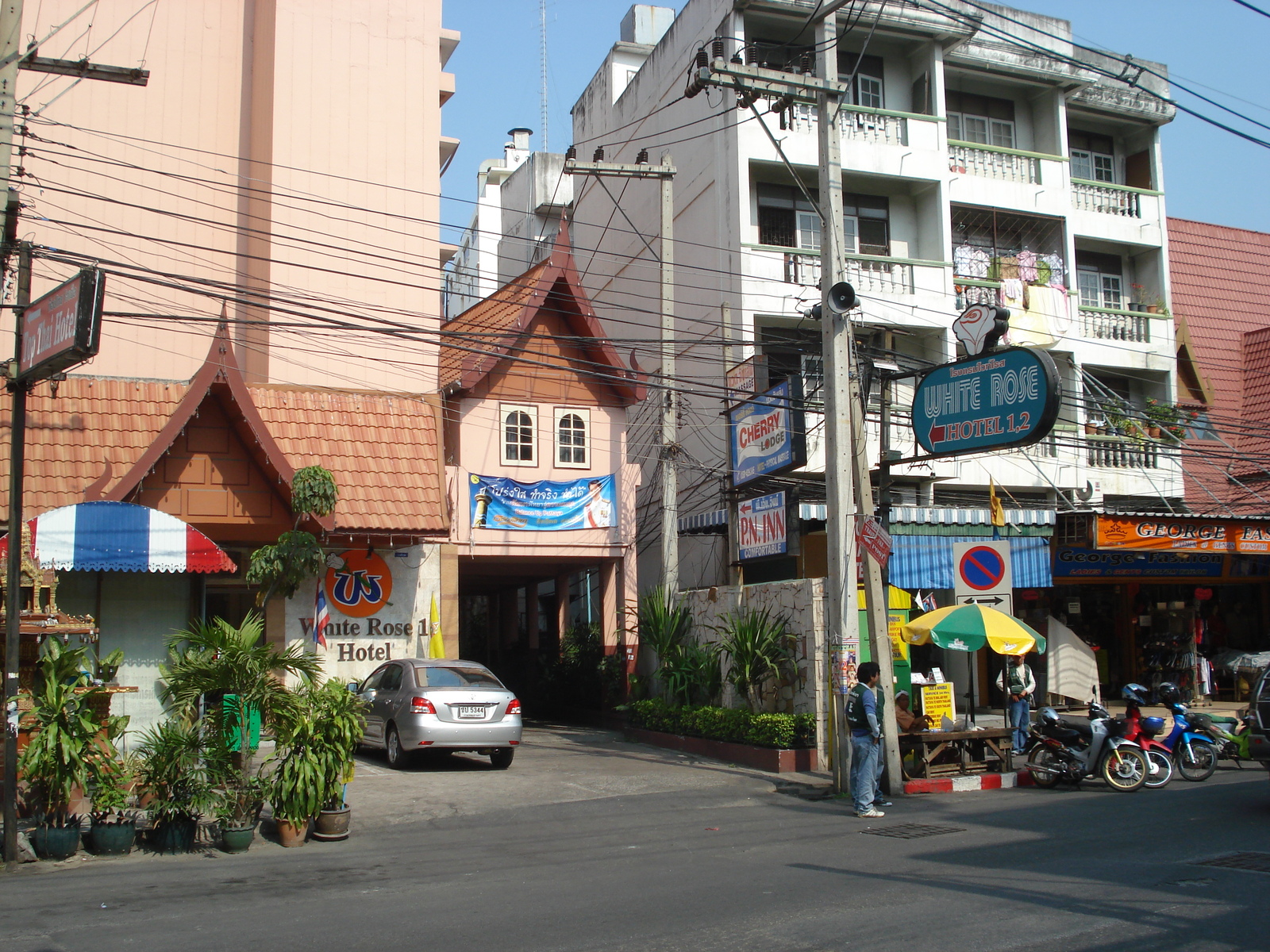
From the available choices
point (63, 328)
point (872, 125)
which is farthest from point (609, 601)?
point (63, 328)

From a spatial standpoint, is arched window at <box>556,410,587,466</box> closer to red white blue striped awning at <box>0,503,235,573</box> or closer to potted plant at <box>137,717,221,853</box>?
red white blue striped awning at <box>0,503,235,573</box>

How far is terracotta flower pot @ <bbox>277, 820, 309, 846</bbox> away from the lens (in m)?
10.8

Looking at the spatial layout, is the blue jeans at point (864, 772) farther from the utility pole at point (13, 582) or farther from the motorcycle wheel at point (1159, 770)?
the utility pole at point (13, 582)

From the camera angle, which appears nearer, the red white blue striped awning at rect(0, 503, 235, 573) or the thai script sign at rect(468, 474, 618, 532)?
the red white blue striped awning at rect(0, 503, 235, 573)

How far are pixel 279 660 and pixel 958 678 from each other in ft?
53.0

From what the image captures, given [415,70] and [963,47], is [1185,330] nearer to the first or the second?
[963,47]

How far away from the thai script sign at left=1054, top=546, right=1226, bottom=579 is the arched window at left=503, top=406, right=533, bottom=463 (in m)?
10.7

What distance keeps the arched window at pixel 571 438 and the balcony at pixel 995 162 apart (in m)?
10.3

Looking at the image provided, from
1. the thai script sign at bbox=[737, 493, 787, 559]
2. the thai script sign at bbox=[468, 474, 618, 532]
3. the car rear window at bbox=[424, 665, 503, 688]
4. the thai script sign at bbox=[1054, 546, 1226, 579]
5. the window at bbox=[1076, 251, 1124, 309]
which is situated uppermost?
the window at bbox=[1076, 251, 1124, 309]

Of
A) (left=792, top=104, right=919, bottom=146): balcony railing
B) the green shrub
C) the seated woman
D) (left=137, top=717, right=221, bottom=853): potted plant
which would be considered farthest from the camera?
(left=792, top=104, right=919, bottom=146): balcony railing

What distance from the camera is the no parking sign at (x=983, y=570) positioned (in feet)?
49.1

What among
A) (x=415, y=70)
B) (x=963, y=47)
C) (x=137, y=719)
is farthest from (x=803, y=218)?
(x=137, y=719)

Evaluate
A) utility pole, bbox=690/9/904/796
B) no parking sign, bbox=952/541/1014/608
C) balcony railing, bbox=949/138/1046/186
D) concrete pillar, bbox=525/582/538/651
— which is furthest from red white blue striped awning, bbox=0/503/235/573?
balcony railing, bbox=949/138/1046/186

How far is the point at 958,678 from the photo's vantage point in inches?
918
